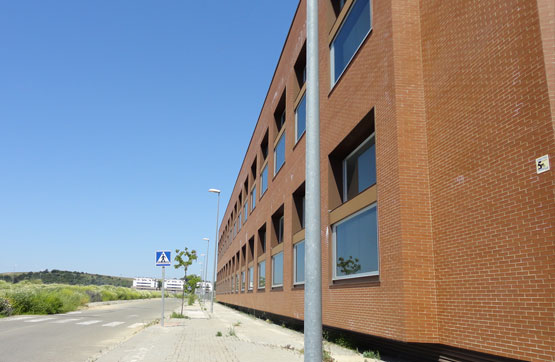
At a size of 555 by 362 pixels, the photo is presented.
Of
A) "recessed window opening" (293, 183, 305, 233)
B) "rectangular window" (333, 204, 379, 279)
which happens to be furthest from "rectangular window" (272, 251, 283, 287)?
"rectangular window" (333, 204, 379, 279)

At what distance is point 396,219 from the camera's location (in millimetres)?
8117

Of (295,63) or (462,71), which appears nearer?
(462,71)

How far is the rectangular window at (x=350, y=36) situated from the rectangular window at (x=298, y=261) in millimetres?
6996

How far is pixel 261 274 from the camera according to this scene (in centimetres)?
2538

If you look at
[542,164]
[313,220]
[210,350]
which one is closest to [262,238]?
[210,350]

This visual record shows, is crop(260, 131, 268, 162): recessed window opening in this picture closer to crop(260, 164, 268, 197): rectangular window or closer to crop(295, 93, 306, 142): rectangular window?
crop(260, 164, 268, 197): rectangular window

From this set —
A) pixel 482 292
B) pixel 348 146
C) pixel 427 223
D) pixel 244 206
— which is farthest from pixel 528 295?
pixel 244 206

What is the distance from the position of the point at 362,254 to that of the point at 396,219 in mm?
2370

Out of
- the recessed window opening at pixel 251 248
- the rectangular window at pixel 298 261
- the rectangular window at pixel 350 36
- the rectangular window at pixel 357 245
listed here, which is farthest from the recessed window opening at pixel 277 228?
the rectangular window at pixel 350 36

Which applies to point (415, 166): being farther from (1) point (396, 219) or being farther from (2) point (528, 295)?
(2) point (528, 295)

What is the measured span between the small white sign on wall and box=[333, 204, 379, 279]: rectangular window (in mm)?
4375

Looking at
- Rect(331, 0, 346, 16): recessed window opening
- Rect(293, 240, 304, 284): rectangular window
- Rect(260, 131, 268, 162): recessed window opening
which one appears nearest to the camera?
Rect(331, 0, 346, 16): recessed window opening

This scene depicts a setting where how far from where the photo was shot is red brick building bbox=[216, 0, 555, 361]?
5.66 m

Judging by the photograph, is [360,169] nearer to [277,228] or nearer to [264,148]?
[277,228]
